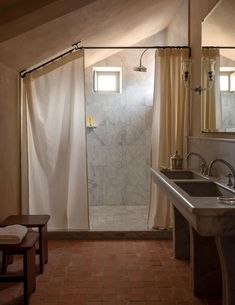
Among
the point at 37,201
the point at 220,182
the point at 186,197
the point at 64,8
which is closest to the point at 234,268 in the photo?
the point at 186,197

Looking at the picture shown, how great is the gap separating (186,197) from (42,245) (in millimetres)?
1651

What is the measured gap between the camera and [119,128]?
18.2 ft

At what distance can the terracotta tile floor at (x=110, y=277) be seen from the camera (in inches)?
100.0

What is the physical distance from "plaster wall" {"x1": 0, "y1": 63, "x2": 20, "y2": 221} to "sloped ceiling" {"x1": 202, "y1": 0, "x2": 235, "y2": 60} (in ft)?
6.11

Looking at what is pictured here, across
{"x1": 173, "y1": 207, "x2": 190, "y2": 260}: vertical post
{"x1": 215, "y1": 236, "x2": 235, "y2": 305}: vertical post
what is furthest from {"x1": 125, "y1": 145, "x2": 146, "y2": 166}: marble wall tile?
{"x1": 215, "y1": 236, "x2": 235, "y2": 305}: vertical post

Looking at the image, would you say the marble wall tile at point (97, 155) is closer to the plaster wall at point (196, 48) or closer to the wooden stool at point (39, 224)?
the plaster wall at point (196, 48)

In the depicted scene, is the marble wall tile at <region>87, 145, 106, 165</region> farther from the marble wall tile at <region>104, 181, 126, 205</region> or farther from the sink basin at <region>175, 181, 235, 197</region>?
the sink basin at <region>175, 181, 235, 197</region>

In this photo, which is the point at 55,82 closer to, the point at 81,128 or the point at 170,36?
the point at 81,128

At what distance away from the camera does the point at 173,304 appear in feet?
8.11

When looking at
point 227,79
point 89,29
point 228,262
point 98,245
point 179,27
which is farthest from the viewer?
point 179,27

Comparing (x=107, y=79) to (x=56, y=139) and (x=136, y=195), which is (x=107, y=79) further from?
(x=56, y=139)

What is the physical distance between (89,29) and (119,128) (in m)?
2.27

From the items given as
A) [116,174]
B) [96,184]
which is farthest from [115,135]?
[96,184]

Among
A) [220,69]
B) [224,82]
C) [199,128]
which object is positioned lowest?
[199,128]
